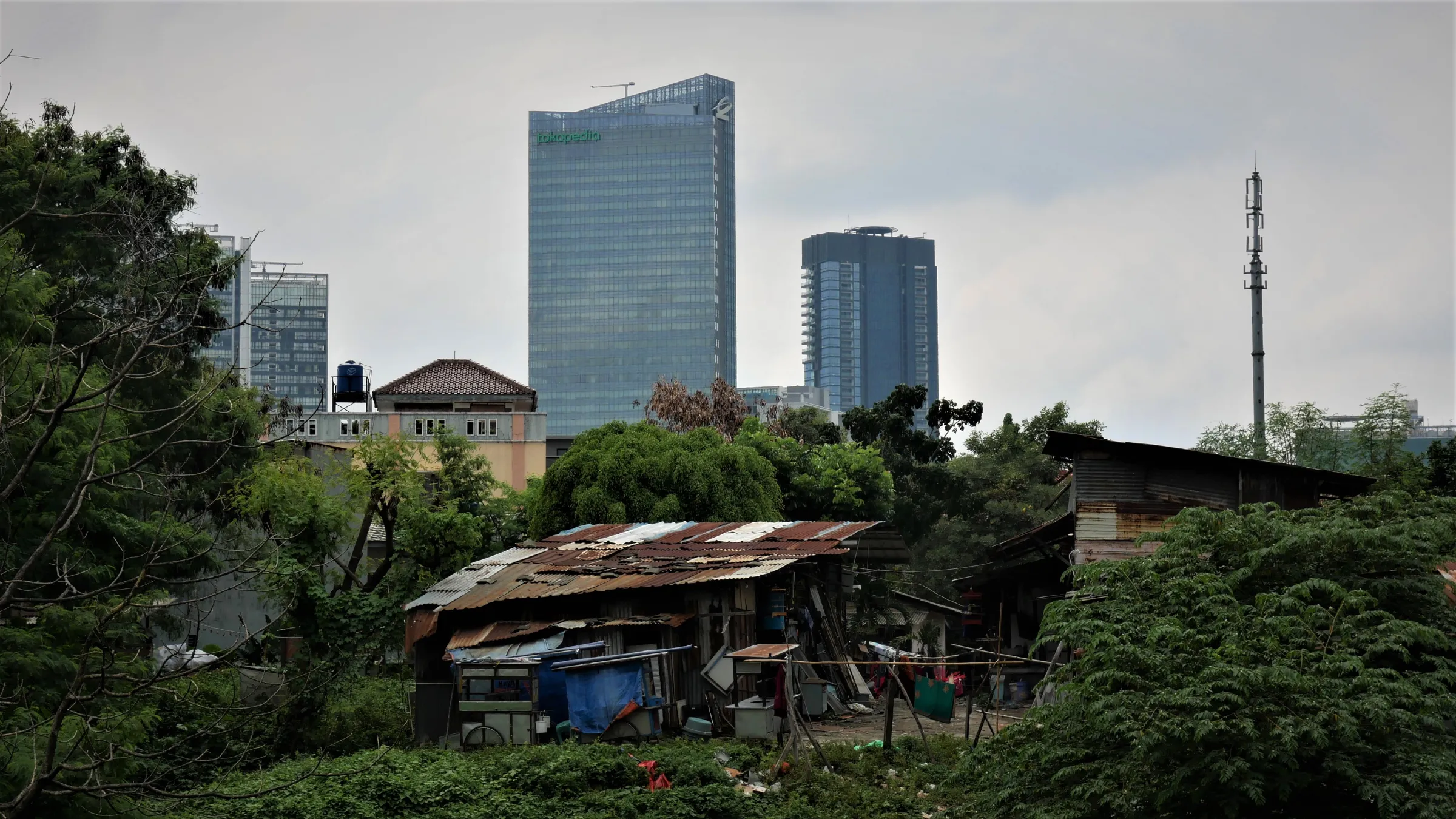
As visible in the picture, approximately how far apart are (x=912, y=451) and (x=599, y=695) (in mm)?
30672

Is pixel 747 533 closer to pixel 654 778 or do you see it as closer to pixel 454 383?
pixel 654 778

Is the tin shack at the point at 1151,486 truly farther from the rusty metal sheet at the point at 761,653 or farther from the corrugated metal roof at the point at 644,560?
the corrugated metal roof at the point at 644,560

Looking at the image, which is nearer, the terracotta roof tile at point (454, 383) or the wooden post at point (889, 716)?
the wooden post at point (889, 716)

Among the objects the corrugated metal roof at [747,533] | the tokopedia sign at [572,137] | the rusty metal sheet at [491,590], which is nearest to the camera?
the rusty metal sheet at [491,590]

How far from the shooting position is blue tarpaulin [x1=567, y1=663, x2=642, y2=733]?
2053 centimetres

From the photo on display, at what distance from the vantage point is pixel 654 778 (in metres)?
17.3

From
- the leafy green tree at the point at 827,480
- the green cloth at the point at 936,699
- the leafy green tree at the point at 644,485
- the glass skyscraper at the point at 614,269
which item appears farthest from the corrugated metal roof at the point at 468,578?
the glass skyscraper at the point at 614,269

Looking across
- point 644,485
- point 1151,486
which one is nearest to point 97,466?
point 1151,486

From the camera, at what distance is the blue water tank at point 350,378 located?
186 feet

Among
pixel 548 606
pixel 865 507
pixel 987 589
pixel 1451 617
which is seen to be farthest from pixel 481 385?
pixel 1451 617

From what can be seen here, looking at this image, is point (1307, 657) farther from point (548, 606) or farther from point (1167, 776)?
point (548, 606)

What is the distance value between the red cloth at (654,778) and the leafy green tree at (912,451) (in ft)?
102

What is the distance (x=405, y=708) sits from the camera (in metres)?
23.1

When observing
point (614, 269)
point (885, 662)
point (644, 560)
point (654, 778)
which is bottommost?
point (654, 778)
